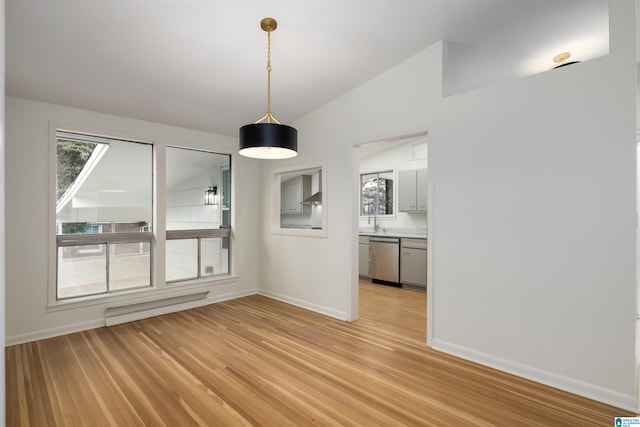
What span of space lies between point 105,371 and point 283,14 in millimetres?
3336

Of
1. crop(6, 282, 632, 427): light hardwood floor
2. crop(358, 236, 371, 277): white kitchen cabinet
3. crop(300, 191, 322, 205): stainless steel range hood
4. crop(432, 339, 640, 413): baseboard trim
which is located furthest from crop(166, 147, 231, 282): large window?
crop(432, 339, 640, 413): baseboard trim

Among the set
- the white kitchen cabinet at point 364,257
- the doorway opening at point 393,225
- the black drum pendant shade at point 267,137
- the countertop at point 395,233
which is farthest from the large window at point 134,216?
the countertop at point 395,233

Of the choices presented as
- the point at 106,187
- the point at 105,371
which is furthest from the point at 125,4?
the point at 105,371

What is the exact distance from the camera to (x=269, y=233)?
5.28 m

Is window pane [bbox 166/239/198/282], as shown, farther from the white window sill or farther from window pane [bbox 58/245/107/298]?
window pane [bbox 58/245/107/298]

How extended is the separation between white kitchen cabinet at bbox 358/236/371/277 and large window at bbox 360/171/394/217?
863 mm

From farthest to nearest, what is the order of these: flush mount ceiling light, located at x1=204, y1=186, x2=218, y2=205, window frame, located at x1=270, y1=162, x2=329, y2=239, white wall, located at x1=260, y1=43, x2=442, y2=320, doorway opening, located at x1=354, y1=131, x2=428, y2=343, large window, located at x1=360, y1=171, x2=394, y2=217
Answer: large window, located at x1=360, y1=171, x2=394, y2=217 → flush mount ceiling light, located at x1=204, y1=186, x2=218, y2=205 → doorway opening, located at x1=354, y1=131, x2=428, y2=343 → window frame, located at x1=270, y1=162, x2=329, y2=239 → white wall, located at x1=260, y1=43, x2=442, y2=320

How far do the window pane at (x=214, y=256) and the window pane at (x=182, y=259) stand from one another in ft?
0.40

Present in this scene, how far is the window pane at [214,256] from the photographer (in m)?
5.00

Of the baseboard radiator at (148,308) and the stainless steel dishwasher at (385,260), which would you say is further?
the stainless steel dishwasher at (385,260)

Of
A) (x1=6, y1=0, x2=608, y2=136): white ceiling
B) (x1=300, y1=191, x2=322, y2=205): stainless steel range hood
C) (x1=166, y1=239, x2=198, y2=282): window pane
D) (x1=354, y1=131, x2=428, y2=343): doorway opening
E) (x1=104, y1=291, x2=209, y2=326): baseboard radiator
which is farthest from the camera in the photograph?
(x1=300, y1=191, x2=322, y2=205): stainless steel range hood

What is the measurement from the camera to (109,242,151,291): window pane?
4117 mm

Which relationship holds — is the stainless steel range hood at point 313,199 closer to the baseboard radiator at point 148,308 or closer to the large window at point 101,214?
the baseboard radiator at point 148,308

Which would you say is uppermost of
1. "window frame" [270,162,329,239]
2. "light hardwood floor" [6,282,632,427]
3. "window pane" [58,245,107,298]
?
"window frame" [270,162,329,239]
